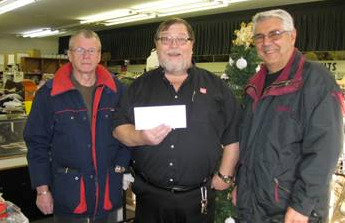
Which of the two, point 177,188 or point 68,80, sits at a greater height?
point 68,80

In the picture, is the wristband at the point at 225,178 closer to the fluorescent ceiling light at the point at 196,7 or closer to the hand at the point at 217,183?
the hand at the point at 217,183

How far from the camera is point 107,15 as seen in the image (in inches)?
373

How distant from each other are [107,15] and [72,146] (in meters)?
7.83

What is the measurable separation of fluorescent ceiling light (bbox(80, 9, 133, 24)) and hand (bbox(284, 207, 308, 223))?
7.62m

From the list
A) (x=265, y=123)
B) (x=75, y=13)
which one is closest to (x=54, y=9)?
(x=75, y=13)

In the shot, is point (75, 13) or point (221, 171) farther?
point (75, 13)

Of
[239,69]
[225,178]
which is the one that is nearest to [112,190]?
[225,178]

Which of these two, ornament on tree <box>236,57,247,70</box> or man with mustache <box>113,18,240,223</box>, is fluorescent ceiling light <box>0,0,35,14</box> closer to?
ornament on tree <box>236,57,247,70</box>

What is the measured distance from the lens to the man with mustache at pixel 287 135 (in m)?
1.74

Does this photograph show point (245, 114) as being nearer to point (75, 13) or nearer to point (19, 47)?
point (75, 13)

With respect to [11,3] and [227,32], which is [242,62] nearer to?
[11,3]

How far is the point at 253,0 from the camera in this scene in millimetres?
7449

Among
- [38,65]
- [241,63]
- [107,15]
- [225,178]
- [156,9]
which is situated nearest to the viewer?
[225,178]

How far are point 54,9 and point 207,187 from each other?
7.87m
